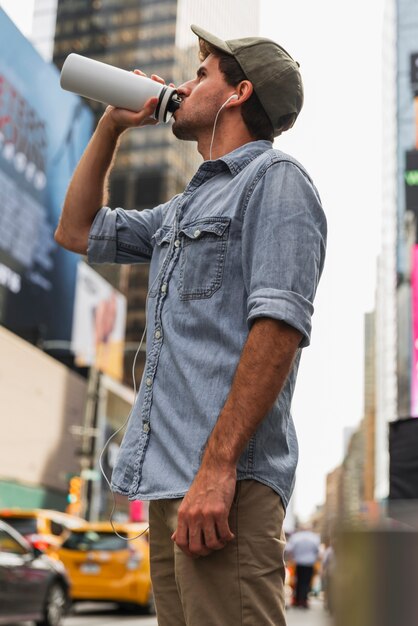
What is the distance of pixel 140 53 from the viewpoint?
96875 mm

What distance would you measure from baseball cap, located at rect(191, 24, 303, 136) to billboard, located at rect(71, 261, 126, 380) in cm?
4834

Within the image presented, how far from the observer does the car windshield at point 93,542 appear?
44.6 feet

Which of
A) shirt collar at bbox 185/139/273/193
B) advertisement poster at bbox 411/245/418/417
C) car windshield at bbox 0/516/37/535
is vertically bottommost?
car windshield at bbox 0/516/37/535

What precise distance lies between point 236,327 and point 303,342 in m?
0.15

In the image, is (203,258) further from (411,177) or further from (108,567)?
(411,177)

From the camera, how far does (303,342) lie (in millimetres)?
2002

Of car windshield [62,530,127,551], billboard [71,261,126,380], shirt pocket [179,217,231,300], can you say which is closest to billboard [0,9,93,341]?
billboard [71,261,126,380]

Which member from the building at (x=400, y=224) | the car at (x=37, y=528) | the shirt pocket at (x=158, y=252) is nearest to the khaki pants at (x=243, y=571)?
the shirt pocket at (x=158, y=252)

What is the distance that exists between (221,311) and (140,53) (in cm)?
9870

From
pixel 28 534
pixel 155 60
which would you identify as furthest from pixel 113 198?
pixel 28 534

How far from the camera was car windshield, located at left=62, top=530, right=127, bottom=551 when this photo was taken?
44.6 ft

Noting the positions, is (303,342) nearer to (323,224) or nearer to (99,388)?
(323,224)

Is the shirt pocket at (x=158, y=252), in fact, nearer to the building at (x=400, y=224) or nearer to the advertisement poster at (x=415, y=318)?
the building at (x=400, y=224)

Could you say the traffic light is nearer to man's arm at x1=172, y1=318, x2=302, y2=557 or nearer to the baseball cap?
the baseball cap
